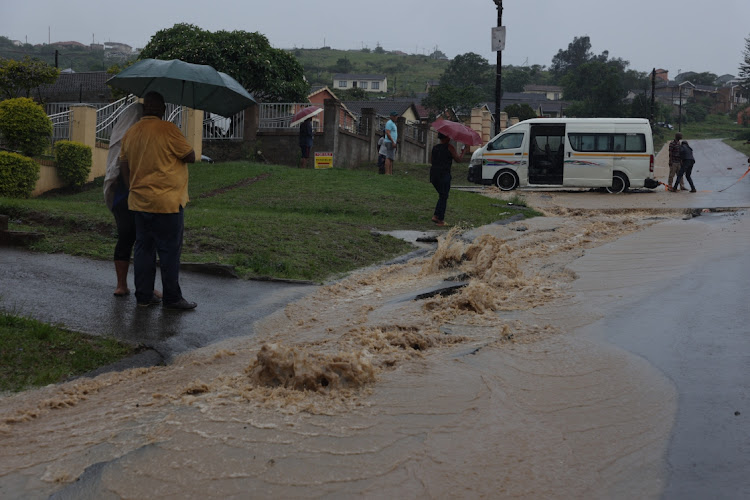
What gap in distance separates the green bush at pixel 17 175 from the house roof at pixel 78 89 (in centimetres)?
3058

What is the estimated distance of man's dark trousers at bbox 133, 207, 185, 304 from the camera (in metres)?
6.89

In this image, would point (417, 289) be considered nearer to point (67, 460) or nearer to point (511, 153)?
point (67, 460)

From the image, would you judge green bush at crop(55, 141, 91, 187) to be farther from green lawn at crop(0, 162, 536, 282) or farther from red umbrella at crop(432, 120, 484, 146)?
red umbrella at crop(432, 120, 484, 146)

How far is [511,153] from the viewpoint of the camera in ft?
80.6

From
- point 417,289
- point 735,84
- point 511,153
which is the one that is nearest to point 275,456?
point 417,289

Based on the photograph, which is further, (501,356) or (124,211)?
(124,211)

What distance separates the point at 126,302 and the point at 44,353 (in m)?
1.76

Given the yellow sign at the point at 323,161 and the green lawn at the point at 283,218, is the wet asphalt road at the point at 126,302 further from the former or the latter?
the yellow sign at the point at 323,161

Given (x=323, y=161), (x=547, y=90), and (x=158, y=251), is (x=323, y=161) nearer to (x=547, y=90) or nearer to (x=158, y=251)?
(x=158, y=251)

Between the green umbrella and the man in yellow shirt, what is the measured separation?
28 cm

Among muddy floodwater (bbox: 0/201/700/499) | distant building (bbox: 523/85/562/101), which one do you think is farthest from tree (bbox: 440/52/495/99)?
muddy floodwater (bbox: 0/201/700/499)

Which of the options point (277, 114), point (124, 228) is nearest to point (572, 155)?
point (277, 114)

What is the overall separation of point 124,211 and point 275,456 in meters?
3.92

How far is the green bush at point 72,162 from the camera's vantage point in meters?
18.2
